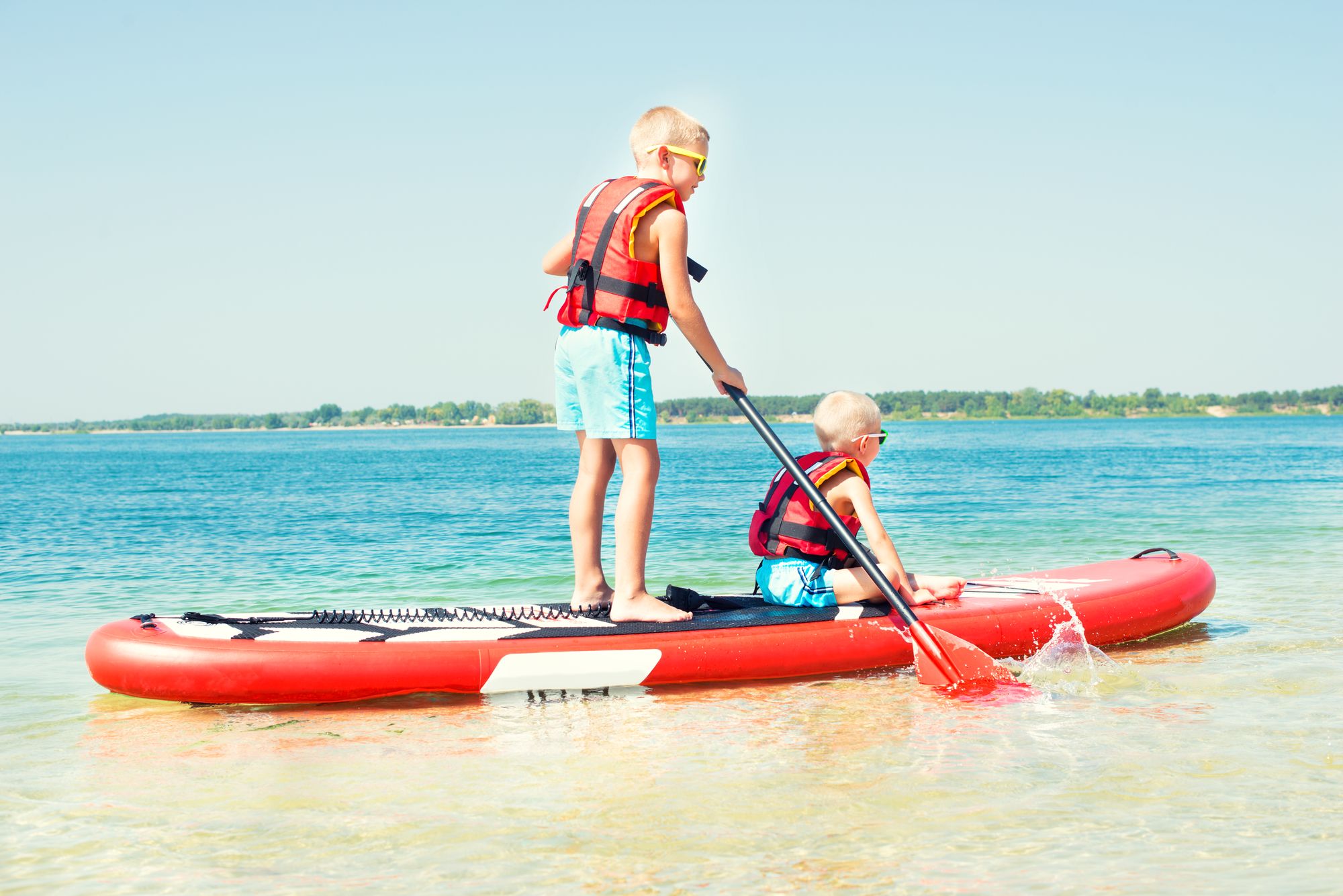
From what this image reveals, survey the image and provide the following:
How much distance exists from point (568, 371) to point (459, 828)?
83.6 inches

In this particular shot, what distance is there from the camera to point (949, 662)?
4.49m

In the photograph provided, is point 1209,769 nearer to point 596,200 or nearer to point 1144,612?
point 1144,612

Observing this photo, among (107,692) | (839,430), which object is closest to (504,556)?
(107,692)

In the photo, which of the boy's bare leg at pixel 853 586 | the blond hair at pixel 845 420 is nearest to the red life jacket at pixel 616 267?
the blond hair at pixel 845 420

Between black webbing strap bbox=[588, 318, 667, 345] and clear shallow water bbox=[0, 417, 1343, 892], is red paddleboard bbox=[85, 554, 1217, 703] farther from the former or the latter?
black webbing strap bbox=[588, 318, 667, 345]

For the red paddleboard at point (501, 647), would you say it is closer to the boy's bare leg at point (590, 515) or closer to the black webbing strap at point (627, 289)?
the boy's bare leg at point (590, 515)

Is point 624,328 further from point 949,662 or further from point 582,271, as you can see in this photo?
point 949,662

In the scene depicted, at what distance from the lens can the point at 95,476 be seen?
43.5 m

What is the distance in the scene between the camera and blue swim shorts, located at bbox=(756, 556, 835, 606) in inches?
192

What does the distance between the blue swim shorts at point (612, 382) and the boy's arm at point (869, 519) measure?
35.4 inches

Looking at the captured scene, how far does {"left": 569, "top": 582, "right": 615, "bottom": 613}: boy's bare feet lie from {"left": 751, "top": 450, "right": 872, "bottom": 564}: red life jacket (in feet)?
2.37

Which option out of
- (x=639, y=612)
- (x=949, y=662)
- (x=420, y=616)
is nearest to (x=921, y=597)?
(x=949, y=662)

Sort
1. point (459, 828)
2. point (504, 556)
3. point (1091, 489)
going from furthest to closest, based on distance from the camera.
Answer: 1. point (1091, 489)
2. point (504, 556)
3. point (459, 828)

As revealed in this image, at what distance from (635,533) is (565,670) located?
622 millimetres
